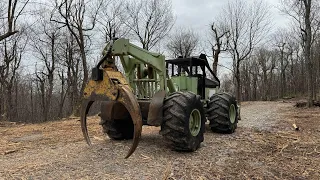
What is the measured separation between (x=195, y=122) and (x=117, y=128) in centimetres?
170

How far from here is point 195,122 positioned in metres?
5.48

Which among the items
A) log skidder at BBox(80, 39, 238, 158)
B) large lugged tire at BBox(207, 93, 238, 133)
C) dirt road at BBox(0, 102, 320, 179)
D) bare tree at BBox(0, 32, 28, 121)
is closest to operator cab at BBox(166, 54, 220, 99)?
log skidder at BBox(80, 39, 238, 158)

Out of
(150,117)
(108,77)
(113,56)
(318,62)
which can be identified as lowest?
(150,117)

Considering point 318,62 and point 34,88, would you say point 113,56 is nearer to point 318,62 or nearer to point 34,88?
point 318,62

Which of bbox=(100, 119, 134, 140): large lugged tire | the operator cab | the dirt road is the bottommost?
the dirt road

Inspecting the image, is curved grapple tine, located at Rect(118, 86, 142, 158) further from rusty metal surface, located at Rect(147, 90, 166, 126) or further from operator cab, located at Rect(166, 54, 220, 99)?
operator cab, located at Rect(166, 54, 220, 99)

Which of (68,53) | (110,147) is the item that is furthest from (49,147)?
(68,53)

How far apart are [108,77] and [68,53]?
24.8 metres

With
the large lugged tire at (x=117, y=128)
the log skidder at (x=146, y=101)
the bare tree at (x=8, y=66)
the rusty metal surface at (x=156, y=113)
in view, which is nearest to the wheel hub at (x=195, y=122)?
the log skidder at (x=146, y=101)

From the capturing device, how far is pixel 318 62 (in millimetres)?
33062

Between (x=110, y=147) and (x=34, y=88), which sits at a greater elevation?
(x=34, y=88)

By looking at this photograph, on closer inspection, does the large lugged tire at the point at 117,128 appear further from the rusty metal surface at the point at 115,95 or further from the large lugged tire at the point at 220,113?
the large lugged tire at the point at 220,113

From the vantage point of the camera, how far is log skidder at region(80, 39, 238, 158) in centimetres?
419

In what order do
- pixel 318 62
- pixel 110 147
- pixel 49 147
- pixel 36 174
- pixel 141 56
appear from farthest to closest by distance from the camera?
pixel 318 62
pixel 49 147
pixel 110 147
pixel 141 56
pixel 36 174
